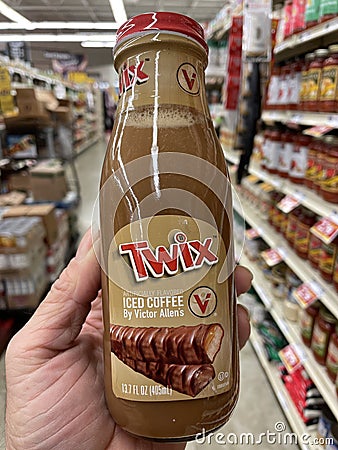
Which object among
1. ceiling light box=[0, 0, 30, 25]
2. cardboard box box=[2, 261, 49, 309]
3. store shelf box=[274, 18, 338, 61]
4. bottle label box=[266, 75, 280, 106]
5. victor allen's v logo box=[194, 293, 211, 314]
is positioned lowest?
cardboard box box=[2, 261, 49, 309]

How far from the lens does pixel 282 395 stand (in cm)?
209

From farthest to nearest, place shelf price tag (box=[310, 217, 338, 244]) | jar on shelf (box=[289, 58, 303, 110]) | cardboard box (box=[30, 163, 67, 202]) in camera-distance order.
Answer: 1. cardboard box (box=[30, 163, 67, 202])
2. jar on shelf (box=[289, 58, 303, 110])
3. shelf price tag (box=[310, 217, 338, 244])

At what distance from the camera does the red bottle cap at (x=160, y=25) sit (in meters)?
0.70

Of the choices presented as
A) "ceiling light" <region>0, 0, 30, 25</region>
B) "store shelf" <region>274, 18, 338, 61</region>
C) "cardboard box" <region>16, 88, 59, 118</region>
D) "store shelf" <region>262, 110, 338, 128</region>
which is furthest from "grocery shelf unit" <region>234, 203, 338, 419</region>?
"ceiling light" <region>0, 0, 30, 25</region>

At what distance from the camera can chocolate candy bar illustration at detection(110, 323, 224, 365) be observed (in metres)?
0.68

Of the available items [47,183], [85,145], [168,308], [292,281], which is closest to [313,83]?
[292,281]

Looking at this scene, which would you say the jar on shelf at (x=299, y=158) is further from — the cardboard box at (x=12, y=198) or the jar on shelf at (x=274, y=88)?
the cardboard box at (x=12, y=198)

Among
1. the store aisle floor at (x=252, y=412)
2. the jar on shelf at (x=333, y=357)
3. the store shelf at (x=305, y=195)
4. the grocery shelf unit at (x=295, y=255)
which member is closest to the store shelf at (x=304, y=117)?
the grocery shelf unit at (x=295, y=255)

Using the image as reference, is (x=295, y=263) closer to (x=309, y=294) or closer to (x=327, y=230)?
(x=309, y=294)

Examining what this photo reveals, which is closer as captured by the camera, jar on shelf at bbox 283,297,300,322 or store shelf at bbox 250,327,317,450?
store shelf at bbox 250,327,317,450

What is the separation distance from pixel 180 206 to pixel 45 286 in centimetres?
239

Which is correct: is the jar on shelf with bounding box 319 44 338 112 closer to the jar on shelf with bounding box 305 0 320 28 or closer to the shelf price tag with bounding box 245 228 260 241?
the jar on shelf with bounding box 305 0 320 28

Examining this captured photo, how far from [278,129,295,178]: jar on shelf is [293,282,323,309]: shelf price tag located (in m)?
0.63

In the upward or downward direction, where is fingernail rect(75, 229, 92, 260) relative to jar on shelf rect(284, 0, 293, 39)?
downward
